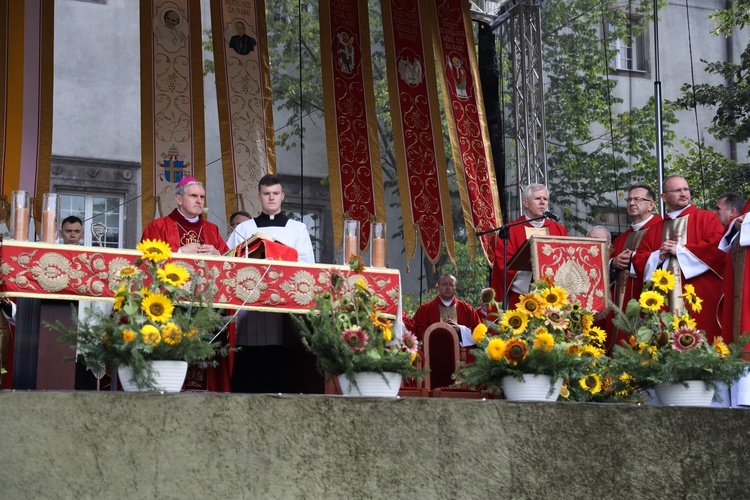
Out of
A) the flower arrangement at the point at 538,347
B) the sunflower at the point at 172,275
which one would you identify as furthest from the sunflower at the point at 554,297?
the sunflower at the point at 172,275

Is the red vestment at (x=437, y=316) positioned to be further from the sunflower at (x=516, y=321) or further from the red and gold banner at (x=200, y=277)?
the sunflower at (x=516, y=321)

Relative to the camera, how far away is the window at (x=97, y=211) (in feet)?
42.2

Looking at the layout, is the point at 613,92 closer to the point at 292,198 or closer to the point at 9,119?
the point at 292,198

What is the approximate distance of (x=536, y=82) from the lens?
9914mm

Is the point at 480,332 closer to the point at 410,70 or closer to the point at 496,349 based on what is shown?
the point at 496,349

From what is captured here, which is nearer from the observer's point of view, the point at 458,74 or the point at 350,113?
the point at 350,113

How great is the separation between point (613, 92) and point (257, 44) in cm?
845

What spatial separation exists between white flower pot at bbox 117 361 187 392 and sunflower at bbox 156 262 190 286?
330mm

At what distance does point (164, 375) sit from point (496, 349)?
143cm

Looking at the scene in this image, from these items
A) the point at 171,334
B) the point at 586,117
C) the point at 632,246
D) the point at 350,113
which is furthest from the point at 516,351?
the point at 586,117

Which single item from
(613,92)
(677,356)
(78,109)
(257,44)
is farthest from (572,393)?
(613,92)

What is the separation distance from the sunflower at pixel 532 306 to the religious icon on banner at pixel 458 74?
531 cm

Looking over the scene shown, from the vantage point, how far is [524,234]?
7.77 meters

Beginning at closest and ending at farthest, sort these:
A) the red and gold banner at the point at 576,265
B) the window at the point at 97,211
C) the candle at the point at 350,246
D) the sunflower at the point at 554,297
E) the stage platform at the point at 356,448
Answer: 1. the stage platform at the point at 356,448
2. the sunflower at the point at 554,297
3. the candle at the point at 350,246
4. the red and gold banner at the point at 576,265
5. the window at the point at 97,211
